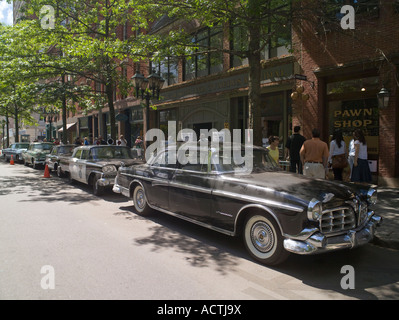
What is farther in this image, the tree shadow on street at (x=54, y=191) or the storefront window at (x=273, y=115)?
the storefront window at (x=273, y=115)

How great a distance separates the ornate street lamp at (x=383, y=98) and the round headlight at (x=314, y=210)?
7.20 metres

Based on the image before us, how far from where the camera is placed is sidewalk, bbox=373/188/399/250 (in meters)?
5.03

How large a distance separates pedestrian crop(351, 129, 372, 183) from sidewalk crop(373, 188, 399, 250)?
67 cm

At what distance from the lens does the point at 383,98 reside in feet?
30.4

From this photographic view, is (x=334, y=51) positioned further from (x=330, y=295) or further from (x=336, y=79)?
(x=330, y=295)

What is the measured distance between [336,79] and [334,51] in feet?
3.13

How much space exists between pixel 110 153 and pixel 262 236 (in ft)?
22.6

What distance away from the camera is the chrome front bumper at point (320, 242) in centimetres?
372

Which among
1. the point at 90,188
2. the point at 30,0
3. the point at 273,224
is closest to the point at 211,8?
the point at 273,224

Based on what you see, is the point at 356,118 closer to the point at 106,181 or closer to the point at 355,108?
the point at 355,108

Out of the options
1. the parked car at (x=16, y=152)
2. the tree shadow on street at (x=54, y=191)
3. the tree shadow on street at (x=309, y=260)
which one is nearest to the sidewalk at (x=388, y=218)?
the tree shadow on street at (x=309, y=260)

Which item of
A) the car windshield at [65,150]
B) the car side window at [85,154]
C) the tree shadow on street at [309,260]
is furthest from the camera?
the car windshield at [65,150]

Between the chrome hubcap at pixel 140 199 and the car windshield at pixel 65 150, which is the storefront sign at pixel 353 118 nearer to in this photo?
the chrome hubcap at pixel 140 199

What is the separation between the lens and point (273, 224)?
4098 mm
